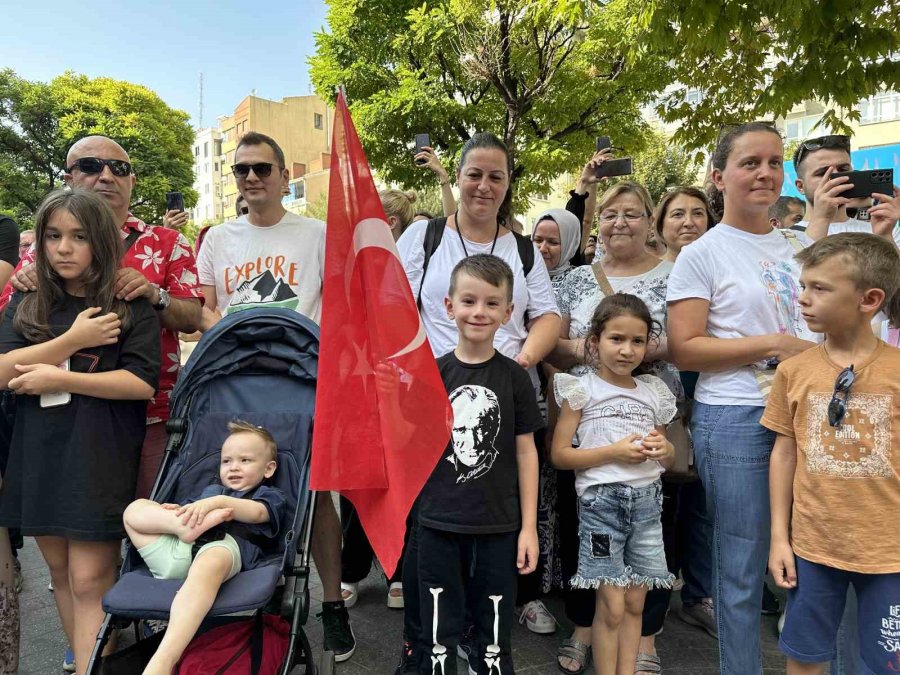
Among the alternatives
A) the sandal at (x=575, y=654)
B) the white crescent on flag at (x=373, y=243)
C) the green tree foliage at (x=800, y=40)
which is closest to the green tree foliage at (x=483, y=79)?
the green tree foliage at (x=800, y=40)

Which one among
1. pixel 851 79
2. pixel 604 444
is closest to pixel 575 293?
pixel 604 444

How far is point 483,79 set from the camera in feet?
39.1

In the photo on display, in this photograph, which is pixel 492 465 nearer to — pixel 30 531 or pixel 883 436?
pixel 883 436

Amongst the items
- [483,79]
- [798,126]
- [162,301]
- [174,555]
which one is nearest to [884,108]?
[798,126]

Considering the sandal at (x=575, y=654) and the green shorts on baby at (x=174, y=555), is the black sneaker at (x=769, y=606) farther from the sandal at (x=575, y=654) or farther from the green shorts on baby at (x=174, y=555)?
the green shorts on baby at (x=174, y=555)

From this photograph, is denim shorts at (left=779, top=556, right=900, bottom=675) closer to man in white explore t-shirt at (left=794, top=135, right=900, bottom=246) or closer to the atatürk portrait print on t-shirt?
the atatürk portrait print on t-shirt

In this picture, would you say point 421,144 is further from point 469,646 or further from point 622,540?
point 469,646

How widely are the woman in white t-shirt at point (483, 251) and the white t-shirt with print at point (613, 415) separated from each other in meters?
0.26

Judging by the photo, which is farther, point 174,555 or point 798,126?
point 798,126

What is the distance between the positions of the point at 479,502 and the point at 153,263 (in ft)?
6.43

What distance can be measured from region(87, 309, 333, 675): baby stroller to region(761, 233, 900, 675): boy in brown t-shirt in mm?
1743

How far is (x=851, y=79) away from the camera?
493cm

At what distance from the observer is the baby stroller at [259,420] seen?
213 centimetres

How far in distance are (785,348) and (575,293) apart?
1.15 m
